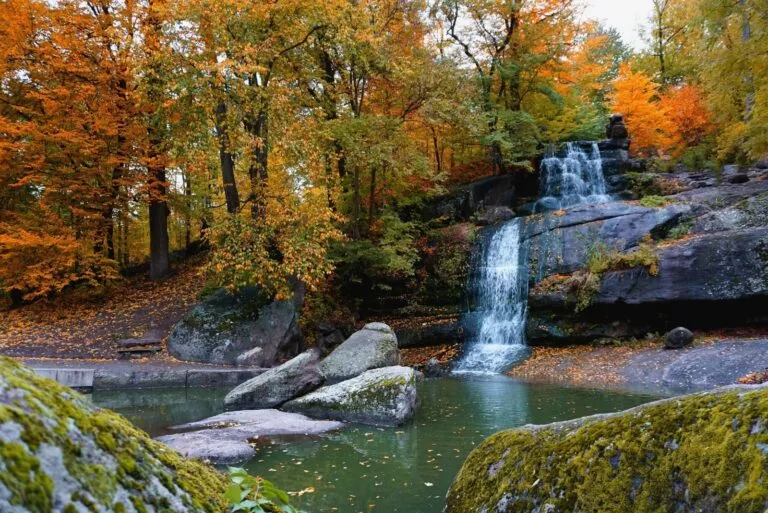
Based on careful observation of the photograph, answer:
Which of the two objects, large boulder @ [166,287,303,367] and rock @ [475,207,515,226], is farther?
rock @ [475,207,515,226]

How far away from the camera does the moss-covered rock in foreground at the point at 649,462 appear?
6.28 ft

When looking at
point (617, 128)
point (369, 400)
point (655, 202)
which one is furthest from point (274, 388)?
point (617, 128)

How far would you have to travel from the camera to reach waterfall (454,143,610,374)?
49.7 feet

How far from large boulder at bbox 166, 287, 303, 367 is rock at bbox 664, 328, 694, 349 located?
10.0m

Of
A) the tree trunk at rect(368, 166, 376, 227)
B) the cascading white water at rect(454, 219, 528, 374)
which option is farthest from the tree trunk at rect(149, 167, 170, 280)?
the cascading white water at rect(454, 219, 528, 374)

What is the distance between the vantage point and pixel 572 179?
21328 millimetres

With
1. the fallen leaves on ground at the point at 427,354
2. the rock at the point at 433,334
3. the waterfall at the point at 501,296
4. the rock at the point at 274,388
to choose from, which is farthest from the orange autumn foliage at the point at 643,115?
the rock at the point at 274,388

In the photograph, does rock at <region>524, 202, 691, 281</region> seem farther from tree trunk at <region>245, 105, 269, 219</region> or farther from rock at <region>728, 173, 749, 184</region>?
tree trunk at <region>245, 105, 269, 219</region>

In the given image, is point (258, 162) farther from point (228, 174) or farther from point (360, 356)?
point (360, 356)

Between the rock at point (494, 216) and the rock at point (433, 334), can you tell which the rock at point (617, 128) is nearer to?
the rock at point (494, 216)

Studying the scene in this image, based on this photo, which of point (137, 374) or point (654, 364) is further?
point (654, 364)

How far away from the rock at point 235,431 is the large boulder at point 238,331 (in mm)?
5419

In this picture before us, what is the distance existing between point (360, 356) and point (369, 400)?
357cm

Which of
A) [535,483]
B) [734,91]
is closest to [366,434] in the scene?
[535,483]
